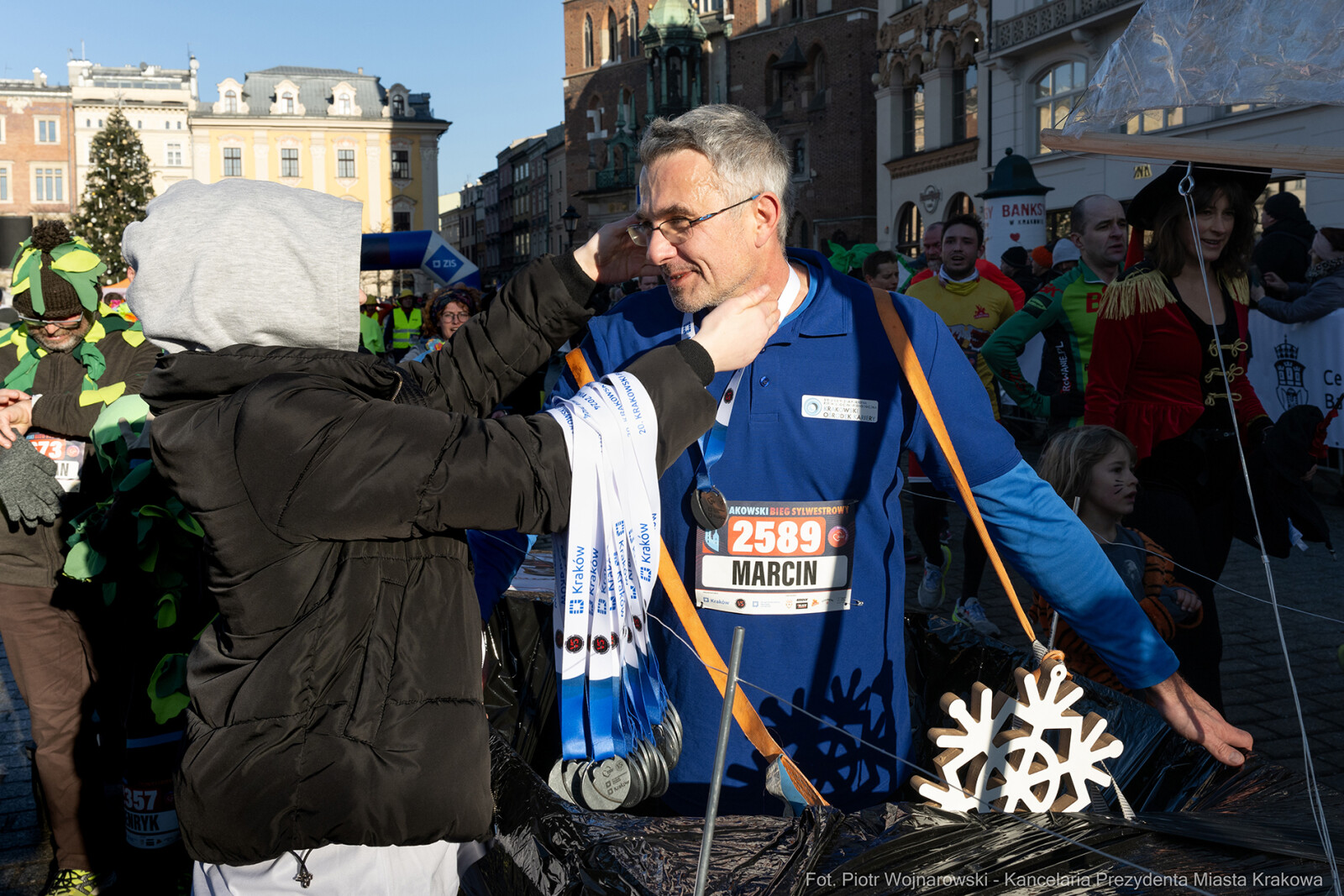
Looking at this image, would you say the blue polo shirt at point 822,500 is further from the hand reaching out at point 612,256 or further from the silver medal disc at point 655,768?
the hand reaching out at point 612,256

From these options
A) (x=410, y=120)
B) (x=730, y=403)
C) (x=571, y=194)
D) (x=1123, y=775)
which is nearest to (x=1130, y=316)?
(x=1123, y=775)

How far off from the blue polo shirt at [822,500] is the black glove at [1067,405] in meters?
3.94

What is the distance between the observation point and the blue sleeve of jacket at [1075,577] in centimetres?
232

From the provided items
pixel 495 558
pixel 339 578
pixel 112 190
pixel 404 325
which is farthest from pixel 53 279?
pixel 112 190

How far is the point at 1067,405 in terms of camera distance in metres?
6.14

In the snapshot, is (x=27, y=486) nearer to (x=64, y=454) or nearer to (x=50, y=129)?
(x=64, y=454)

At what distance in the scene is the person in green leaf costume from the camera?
368cm

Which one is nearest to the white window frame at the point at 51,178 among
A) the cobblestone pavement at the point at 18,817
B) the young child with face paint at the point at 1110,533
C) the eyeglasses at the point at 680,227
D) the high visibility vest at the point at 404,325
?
the high visibility vest at the point at 404,325

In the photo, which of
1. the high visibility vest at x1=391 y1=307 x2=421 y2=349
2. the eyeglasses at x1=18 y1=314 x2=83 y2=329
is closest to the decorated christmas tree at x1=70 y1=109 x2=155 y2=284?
Result: the high visibility vest at x1=391 y1=307 x2=421 y2=349

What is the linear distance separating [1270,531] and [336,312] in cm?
383

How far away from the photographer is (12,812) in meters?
4.53

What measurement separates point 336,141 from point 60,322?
250 ft

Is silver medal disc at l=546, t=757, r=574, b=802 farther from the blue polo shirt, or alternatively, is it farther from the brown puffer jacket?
the brown puffer jacket

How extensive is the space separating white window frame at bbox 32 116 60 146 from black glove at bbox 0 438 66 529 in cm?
8295
